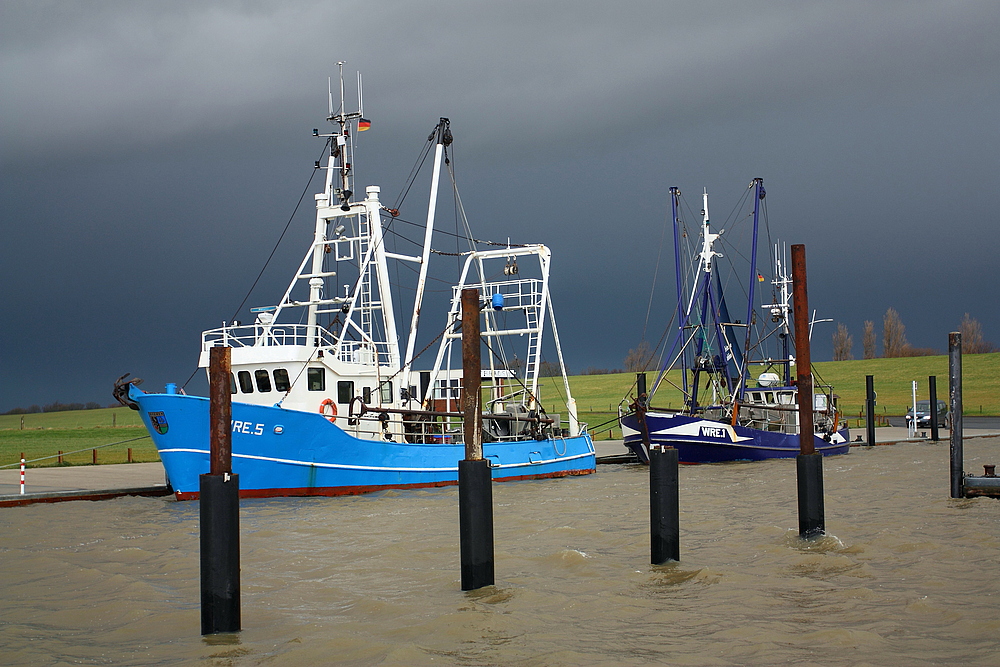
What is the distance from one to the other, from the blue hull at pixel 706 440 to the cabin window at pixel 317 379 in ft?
38.6

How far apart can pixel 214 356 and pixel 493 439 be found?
19.2 meters

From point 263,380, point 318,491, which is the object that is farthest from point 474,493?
point 263,380

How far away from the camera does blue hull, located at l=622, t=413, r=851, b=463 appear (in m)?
32.4

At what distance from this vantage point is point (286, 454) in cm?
2234

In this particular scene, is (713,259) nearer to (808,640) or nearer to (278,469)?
(278,469)

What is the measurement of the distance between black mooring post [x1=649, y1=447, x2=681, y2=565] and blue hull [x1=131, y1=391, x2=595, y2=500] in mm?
12019

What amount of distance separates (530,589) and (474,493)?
167 centimetres

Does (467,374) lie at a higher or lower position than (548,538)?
higher

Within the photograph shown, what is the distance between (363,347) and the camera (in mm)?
26344

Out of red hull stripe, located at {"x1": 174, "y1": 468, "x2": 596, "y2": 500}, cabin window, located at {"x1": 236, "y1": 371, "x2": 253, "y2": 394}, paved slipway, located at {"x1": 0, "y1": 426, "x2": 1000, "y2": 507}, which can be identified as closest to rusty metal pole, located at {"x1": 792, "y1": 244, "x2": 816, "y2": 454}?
red hull stripe, located at {"x1": 174, "y1": 468, "x2": 596, "y2": 500}

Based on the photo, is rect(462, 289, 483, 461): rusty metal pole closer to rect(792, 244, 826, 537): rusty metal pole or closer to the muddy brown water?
the muddy brown water

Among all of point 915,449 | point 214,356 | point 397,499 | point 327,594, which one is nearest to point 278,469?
point 397,499

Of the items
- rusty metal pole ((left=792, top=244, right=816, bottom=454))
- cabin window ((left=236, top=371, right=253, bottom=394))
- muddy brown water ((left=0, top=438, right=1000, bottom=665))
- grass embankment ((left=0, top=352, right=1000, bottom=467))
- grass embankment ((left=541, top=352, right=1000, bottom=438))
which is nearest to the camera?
muddy brown water ((left=0, top=438, right=1000, bottom=665))

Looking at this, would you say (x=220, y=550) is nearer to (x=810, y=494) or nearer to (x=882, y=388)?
(x=810, y=494)
